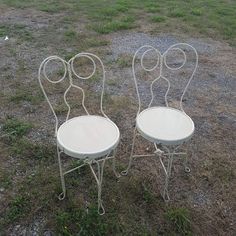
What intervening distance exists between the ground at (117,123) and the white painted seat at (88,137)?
1.92 feet

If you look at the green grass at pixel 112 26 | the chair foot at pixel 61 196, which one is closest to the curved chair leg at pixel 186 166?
the chair foot at pixel 61 196

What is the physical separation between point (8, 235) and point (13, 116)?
1.62 m

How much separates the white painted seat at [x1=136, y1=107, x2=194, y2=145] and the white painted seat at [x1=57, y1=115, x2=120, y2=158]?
25 cm

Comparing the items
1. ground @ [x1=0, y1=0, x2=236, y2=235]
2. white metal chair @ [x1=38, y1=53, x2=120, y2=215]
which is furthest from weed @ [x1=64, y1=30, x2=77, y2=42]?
white metal chair @ [x1=38, y1=53, x2=120, y2=215]

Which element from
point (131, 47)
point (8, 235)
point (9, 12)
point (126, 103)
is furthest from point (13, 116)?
point (9, 12)

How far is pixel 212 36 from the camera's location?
6.16 meters

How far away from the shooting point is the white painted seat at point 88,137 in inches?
95.6

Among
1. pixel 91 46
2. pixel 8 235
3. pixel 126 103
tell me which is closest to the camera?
pixel 8 235

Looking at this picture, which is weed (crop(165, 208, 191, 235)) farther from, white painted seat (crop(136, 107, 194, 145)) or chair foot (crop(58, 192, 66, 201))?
chair foot (crop(58, 192, 66, 201))

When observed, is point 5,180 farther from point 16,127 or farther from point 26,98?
point 26,98

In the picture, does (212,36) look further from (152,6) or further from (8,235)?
(8,235)

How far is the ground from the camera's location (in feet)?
8.93

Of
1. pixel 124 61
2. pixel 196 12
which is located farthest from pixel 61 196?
pixel 196 12

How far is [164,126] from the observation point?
108 inches
